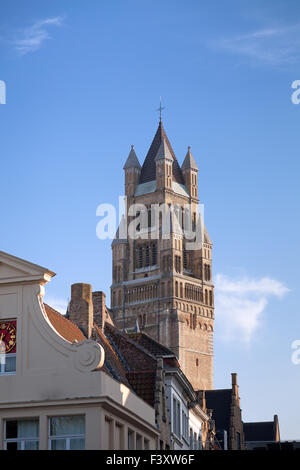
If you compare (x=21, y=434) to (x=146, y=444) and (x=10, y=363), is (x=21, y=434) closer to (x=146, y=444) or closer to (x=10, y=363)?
(x=10, y=363)

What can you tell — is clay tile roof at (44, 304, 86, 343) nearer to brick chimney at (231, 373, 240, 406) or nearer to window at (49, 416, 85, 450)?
window at (49, 416, 85, 450)

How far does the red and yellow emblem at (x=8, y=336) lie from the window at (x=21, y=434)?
6.13ft

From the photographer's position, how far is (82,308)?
35.2 m

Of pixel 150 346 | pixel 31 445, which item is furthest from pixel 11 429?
pixel 150 346

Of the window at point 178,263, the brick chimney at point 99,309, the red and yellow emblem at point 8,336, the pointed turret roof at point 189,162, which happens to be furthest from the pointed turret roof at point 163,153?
the red and yellow emblem at point 8,336

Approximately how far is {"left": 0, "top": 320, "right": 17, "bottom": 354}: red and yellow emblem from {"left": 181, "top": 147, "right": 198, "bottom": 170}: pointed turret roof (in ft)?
408

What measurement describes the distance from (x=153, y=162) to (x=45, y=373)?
4946 inches

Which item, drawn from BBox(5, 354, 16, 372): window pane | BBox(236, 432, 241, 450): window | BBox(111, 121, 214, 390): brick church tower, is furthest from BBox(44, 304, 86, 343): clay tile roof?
BBox(111, 121, 214, 390): brick church tower

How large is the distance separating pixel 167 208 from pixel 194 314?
1425 centimetres

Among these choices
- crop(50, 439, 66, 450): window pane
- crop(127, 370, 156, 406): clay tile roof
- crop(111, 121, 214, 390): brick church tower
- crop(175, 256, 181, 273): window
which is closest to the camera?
crop(50, 439, 66, 450): window pane

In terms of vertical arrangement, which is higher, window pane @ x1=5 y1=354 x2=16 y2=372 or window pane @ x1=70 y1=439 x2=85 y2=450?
window pane @ x1=5 y1=354 x2=16 y2=372

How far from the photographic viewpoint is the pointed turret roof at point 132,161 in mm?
152500

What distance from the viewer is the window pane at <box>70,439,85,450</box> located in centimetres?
2658

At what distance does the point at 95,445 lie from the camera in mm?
26281
